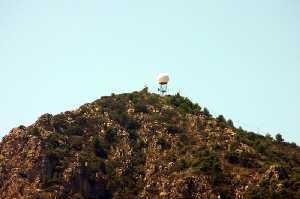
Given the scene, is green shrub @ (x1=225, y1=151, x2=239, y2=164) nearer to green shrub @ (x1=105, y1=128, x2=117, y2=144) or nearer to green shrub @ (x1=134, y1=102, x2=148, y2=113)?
green shrub @ (x1=105, y1=128, x2=117, y2=144)

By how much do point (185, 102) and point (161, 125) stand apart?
78.5 ft

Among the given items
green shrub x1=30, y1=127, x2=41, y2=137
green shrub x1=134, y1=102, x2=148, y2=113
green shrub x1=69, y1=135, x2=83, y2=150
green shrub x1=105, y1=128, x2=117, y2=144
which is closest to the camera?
green shrub x1=69, y1=135, x2=83, y2=150

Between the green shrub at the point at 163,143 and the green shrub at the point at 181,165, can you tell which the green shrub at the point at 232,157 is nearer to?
the green shrub at the point at 181,165

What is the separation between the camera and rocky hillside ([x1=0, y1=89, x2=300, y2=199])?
149625 millimetres

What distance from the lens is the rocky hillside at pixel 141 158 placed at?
150m

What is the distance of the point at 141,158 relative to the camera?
167 metres

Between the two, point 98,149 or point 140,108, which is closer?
point 98,149

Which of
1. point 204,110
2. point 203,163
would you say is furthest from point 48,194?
point 204,110

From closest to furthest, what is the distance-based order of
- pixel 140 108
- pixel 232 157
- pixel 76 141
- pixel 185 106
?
pixel 232 157 → pixel 76 141 → pixel 140 108 → pixel 185 106

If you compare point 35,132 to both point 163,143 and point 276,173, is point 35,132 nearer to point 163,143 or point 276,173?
point 163,143

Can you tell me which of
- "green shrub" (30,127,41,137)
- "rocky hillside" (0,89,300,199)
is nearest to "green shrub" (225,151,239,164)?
"rocky hillside" (0,89,300,199)

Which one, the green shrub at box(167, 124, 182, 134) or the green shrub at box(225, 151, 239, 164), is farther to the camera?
the green shrub at box(167, 124, 182, 134)

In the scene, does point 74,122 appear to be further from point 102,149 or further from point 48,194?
point 48,194

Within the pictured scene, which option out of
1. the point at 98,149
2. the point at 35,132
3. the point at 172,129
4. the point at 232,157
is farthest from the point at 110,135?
Result: the point at 232,157
